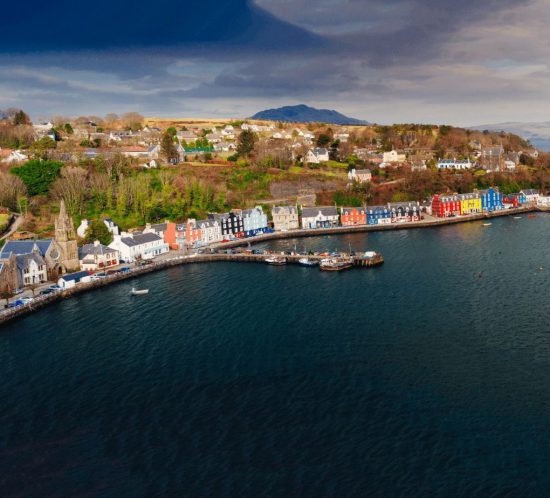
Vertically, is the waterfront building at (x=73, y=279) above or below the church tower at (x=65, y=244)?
below

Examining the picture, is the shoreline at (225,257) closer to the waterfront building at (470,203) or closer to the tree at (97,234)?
the waterfront building at (470,203)

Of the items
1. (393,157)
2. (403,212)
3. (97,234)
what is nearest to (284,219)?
(403,212)

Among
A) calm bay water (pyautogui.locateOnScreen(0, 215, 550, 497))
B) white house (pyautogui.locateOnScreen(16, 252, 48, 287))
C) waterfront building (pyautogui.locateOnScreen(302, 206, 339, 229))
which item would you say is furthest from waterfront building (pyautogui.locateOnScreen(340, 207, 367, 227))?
white house (pyautogui.locateOnScreen(16, 252, 48, 287))

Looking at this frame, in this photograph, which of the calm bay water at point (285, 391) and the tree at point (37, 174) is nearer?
the calm bay water at point (285, 391)

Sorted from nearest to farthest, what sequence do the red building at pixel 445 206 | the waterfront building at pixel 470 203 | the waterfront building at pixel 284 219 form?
1. the waterfront building at pixel 284 219
2. the red building at pixel 445 206
3. the waterfront building at pixel 470 203

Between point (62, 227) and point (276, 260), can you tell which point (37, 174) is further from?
point (276, 260)

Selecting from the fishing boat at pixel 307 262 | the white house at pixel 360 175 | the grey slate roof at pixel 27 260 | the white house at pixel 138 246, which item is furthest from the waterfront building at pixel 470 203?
the grey slate roof at pixel 27 260
